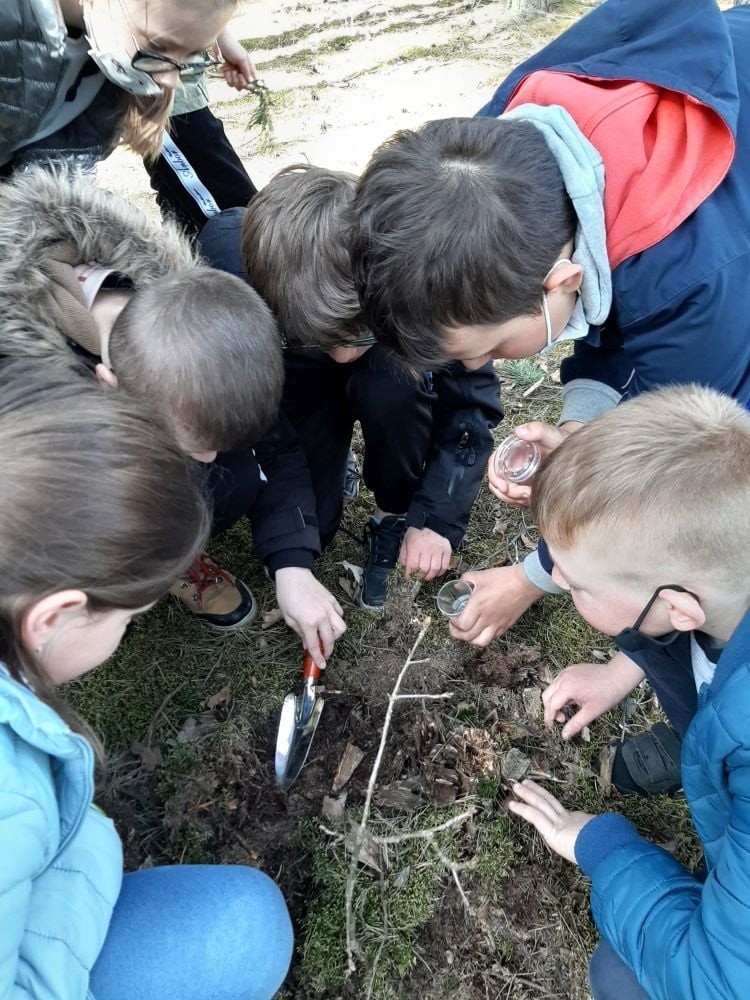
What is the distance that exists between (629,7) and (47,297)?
1556 millimetres

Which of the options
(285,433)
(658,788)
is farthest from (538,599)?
(285,433)

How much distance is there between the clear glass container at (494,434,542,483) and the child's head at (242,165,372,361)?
0.54 meters

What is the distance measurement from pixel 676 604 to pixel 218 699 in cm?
147

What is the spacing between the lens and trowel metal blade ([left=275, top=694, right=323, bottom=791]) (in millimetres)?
2031

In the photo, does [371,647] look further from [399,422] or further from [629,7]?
[629,7]

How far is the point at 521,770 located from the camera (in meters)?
2.06

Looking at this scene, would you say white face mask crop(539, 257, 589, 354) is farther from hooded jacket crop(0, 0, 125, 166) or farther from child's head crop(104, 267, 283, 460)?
hooded jacket crop(0, 0, 125, 166)

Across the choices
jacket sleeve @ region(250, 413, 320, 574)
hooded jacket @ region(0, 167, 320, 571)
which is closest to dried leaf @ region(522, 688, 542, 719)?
jacket sleeve @ region(250, 413, 320, 574)

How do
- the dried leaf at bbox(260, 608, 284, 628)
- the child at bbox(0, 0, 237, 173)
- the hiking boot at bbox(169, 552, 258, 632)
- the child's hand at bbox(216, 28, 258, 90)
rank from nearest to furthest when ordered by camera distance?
1. the child at bbox(0, 0, 237, 173)
2. the hiking boot at bbox(169, 552, 258, 632)
3. the dried leaf at bbox(260, 608, 284, 628)
4. the child's hand at bbox(216, 28, 258, 90)

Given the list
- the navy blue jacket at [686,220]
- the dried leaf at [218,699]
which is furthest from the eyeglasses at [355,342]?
the dried leaf at [218,699]

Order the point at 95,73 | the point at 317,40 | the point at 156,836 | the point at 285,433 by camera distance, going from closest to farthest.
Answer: the point at 156,836
the point at 95,73
the point at 285,433
the point at 317,40

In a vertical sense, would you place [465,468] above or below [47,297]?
below

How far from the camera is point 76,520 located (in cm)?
118

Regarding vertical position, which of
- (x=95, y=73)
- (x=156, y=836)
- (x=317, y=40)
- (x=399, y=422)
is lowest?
(x=156, y=836)
